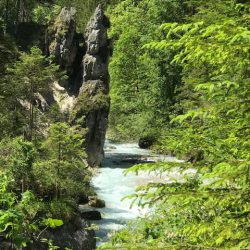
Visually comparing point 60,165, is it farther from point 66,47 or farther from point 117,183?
point 66,47

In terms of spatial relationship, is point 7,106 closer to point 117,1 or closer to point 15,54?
point 15,54

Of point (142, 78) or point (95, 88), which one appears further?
point (142, 78)

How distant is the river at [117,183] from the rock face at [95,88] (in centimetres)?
239

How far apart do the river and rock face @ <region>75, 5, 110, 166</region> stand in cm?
239

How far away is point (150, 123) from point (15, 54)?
17.3 m

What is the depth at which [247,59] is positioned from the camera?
14.8 feet

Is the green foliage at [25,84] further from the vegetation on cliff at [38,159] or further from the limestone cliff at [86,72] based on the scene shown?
the limestone cliff at [86,72]

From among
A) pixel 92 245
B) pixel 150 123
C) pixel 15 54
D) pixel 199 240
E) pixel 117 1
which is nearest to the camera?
pixel 199 240

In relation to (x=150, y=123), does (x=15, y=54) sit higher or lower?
higher

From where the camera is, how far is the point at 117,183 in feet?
96.6

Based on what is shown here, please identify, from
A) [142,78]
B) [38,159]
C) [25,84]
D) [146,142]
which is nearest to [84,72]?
[25,84]

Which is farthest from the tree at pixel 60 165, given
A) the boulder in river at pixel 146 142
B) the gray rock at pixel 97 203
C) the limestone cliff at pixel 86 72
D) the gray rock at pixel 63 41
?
the boulder in river at pixel 146 142

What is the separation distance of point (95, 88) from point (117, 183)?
10.0 metres

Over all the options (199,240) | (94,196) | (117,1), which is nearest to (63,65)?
(94,196)
